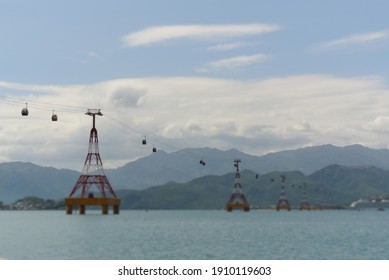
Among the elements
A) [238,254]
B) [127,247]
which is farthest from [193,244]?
[238,254]

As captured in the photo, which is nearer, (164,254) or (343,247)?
(164,254)

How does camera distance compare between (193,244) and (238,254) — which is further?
(193,244)
